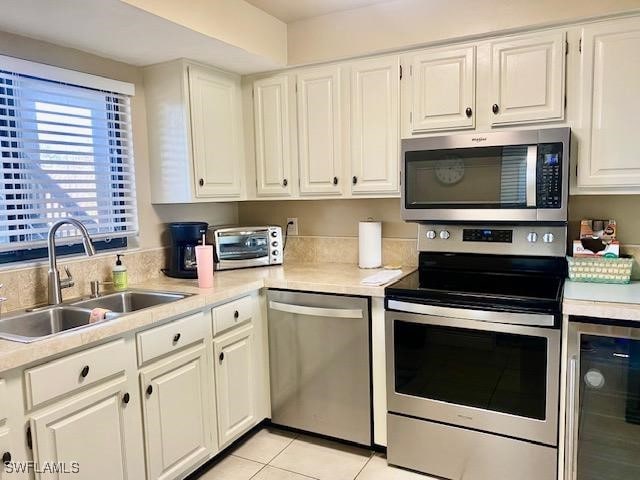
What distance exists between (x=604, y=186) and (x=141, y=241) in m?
2.35

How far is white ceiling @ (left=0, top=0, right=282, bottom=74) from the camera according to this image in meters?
1.80

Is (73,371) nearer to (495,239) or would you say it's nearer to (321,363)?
(321,363)

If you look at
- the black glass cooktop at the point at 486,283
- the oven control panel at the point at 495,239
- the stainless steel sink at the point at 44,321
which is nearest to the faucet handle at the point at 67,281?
the stainless steel sink at the point at 44,321

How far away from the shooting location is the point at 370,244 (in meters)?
2.79

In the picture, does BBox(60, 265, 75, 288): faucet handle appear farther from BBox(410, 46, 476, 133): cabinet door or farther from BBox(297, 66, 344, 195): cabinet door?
BBox(410, 46, 476, 133): cabinet door

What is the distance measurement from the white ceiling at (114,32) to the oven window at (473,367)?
163 centimetres

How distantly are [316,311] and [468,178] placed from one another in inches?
39.4

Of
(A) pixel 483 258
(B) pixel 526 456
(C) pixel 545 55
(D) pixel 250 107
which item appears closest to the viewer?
(B) pixel 526 456

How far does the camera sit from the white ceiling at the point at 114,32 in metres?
1.80

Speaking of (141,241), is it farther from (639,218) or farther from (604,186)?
(639,218)

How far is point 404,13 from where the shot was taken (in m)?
2.46

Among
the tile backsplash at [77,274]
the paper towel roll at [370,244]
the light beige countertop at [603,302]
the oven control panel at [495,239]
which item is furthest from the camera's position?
the paper towel roll at [370,244]

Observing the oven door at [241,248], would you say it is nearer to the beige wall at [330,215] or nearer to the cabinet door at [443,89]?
the beige wall at [330,215]

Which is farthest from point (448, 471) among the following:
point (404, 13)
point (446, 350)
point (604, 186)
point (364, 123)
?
point (404, 13)
